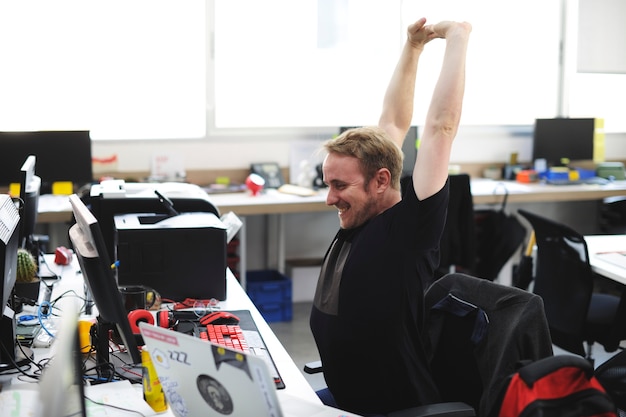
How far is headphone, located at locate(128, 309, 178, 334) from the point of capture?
2.29 meters

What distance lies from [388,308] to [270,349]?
378 millimetres

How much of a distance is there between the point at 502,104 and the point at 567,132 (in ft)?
1.68

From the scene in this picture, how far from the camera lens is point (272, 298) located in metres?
4.90

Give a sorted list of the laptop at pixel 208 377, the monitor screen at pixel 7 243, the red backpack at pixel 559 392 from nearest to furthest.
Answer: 1. the laptop at pixel 208 377
2. the red backpack at pixel 559 392
3. the monitor screen at pixel 7 243

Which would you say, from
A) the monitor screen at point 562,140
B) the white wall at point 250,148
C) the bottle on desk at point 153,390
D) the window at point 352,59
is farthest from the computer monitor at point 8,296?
the monitor screen at point 562,140

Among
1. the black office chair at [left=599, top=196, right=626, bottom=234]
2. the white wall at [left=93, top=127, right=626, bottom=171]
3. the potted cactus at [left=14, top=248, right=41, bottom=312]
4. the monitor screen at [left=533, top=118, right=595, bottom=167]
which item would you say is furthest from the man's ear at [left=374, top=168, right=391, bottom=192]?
the monitor screen at [left=533, top=118, right=595, bottom=167]

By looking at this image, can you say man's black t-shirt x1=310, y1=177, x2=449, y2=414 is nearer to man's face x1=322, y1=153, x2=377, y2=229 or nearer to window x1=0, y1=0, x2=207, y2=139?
man's face x1=322, y1=153, x2=377, y2=229

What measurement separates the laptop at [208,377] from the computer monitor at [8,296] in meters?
0.64

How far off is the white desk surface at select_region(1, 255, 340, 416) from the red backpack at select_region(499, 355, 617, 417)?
1.36 ft

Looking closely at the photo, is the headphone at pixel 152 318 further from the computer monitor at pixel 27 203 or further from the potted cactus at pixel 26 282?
the computer monitor at pixel 27 203

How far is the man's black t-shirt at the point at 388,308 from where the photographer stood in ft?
6.73

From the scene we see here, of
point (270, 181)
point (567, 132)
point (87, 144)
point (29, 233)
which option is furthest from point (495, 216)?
point (29, 233)

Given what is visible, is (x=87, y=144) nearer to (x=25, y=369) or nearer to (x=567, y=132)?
(x=25, y=369)

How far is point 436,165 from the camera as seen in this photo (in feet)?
6.68
